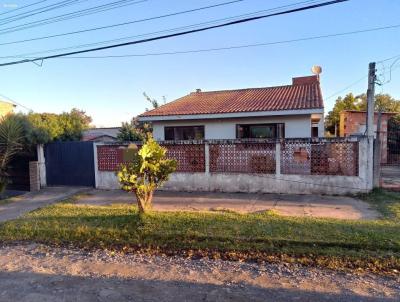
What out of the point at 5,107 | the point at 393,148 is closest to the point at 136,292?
the point at 393,148

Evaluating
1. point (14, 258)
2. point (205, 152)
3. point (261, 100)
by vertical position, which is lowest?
point (14, 258)

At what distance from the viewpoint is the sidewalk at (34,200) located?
8561 mm

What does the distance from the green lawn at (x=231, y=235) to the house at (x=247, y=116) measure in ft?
18.6

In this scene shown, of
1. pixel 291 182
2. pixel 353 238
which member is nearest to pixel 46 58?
pixel 291 182

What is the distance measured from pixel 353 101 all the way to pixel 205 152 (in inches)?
1162

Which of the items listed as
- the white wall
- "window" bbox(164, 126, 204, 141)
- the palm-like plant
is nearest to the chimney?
the white wall

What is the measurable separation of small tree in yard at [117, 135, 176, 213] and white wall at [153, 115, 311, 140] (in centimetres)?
720

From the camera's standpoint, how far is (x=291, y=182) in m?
9.91

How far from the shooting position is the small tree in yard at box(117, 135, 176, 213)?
6.67 meters

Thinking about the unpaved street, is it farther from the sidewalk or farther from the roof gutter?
the roof gutter

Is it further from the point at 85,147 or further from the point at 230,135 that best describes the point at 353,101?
the point at 85,147

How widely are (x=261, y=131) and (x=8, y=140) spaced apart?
9770 mm

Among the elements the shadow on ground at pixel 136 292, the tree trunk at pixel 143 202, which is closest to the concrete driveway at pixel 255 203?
the tree trunk at pixel 143 202

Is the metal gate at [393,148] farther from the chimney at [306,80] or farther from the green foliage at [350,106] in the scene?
the green foliage at [350,106]
